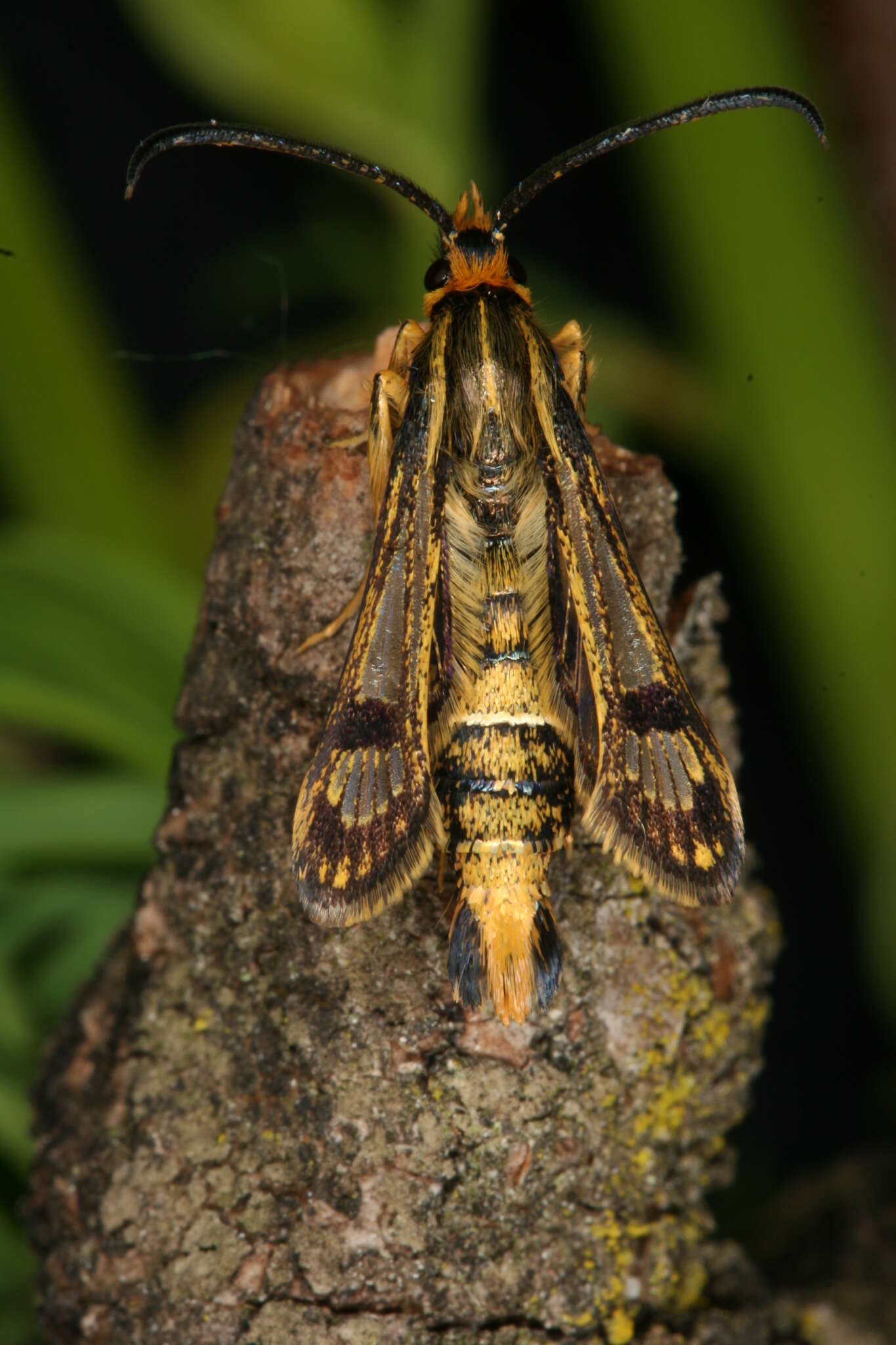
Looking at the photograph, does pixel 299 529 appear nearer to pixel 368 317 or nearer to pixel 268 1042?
A: pixel 268 1042

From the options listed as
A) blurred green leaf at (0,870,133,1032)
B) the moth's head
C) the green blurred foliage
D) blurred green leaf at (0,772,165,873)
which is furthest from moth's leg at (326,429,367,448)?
blurred green leaf at (0,870,133,1032)

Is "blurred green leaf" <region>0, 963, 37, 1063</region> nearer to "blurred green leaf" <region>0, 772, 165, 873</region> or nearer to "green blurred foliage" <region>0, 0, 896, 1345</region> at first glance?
"green blurred foliage" <region>0, 0, 896, 1345</region>

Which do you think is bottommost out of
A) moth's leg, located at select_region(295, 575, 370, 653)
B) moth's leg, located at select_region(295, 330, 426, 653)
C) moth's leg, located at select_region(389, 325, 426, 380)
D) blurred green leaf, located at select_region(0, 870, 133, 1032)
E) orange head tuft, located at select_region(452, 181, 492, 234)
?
blurred green leaf, located at select_region(0, 870, 133, 1032)

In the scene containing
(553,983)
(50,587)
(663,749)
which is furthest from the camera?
(50,587)

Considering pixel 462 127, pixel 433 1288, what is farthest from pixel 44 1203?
pixel 462 127

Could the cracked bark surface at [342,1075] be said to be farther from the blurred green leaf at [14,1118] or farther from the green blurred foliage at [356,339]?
the green blurred foliage at [356,339]

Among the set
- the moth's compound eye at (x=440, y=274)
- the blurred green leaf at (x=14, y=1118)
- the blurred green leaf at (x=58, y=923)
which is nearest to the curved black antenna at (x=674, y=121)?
the moth's compound eye at (x=440, y=274)

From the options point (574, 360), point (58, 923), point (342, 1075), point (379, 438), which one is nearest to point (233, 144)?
point (379, 438)
